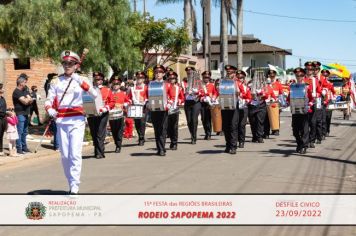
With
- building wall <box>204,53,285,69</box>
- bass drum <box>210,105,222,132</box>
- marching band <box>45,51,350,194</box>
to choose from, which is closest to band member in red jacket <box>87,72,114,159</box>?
marching band <box>45,51,350,194</box>

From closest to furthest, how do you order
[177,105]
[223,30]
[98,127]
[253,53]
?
[98,127], [177,105], [223,30], [253,53]

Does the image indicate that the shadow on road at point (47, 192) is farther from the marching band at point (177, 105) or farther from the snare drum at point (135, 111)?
the snare drum at point (135, 111)

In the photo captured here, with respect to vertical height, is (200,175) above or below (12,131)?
below

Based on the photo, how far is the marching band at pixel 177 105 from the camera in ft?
30.6

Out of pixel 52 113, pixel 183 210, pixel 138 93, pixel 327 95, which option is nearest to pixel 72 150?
pixel 52 113

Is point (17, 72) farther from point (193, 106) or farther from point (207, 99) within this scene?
point (207, 99)

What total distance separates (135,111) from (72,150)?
23.8 ft

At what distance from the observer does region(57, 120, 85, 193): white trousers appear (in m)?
9.21

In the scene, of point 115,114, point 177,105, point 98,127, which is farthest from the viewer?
point 115,114

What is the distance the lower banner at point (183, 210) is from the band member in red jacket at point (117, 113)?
6.96 m

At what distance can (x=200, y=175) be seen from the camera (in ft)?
37.1

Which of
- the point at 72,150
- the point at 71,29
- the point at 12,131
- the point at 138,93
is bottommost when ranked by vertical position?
the point at 12,131

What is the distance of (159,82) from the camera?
1450 cm

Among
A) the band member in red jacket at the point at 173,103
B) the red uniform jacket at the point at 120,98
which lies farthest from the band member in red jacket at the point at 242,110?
the red uniform jacket at the point at 120,98
